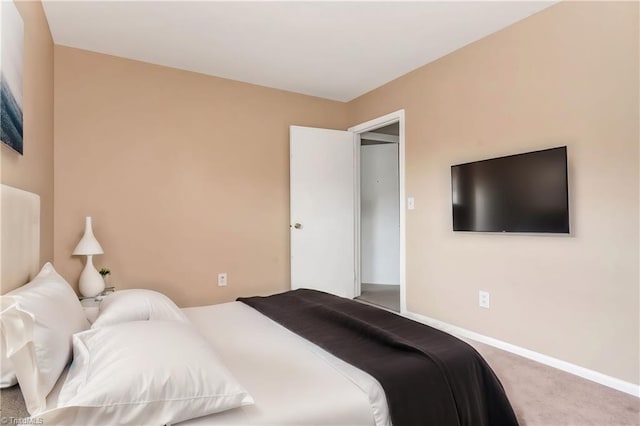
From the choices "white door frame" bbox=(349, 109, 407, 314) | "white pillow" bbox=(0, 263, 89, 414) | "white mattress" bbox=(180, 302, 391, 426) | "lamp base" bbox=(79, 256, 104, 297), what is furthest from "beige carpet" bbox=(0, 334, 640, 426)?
"lamp base" bbox=(79, 256, 104, 297)

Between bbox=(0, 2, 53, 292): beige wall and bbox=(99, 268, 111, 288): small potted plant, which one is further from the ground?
bbox=(0, 2, 53, 292): beige wall

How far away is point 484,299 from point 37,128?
3445 mm

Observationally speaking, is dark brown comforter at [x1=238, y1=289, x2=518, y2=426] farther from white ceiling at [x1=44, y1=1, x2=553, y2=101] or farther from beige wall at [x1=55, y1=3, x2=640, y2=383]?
white ceiling at [x1=44, y1=1, x2=553, y2=101]

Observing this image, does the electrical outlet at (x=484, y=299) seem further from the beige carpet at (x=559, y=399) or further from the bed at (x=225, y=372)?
the bed at (x=225, y=372)

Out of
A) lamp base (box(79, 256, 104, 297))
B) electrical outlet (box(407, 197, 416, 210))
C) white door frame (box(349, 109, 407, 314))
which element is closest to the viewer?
lamp base (box(79, 256, 104, 297))

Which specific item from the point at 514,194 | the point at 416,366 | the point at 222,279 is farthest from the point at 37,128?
the point at 514,194

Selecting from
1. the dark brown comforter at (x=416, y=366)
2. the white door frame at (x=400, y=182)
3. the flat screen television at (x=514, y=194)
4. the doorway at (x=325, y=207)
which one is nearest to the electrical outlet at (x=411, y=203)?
the white door frame at (x=400, y=182)

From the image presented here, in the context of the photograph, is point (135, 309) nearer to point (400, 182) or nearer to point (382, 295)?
point (400, 182)

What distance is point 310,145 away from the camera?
4.28 m

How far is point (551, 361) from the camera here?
254 cm

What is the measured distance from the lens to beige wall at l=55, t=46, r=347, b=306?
3.17 metres

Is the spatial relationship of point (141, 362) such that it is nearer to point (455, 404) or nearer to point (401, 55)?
point (455, 404)

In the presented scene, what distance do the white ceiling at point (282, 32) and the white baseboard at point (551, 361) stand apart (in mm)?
2455

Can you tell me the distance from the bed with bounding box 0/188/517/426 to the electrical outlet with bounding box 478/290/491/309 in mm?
1508
